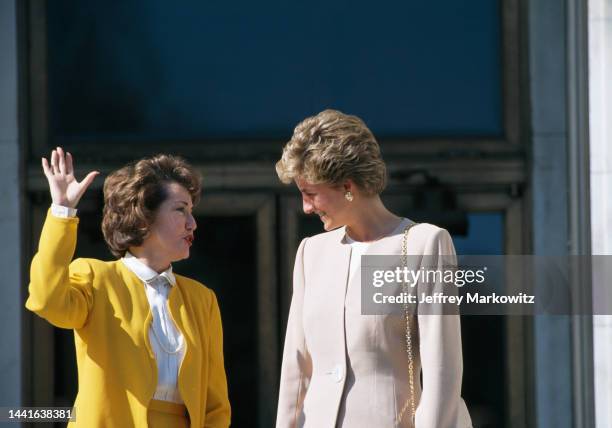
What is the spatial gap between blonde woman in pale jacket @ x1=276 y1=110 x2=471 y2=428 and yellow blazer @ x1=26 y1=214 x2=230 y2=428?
0.52 meters

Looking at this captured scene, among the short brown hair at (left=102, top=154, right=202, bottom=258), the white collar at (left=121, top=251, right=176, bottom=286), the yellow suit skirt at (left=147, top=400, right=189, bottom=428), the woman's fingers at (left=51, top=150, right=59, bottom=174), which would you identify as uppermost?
the woman's fingers at (left=51, top=150, right=59, bottom=174)

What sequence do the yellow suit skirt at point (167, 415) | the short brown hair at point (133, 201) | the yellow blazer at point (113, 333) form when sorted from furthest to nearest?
the short brown hair at point (133, 201), the yellow suit skirt at point (167, 415), the yellow blazer at point (113, 333)

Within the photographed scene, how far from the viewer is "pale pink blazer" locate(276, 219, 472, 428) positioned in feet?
14.9

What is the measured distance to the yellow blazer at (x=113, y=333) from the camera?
493 centimetres

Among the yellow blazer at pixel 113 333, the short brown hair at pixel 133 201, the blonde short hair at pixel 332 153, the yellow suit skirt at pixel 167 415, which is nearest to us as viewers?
the blonde short hair at pixel 332 153

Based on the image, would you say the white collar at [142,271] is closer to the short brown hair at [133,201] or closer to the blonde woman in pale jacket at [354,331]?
the short brown hair at [133,201]

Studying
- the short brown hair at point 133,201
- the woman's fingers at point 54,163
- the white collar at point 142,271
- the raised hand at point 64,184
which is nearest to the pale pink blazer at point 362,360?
the white collar at point 142,271

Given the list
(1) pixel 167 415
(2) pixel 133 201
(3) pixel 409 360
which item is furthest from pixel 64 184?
(3) pixel 409 360

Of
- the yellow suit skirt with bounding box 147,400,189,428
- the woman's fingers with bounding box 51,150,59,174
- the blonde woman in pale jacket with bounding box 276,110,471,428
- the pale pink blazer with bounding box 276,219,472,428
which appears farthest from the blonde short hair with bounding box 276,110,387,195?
the yellow suit skirt with bounding box 147,400,189,428

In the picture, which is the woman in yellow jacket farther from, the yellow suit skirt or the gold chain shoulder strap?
the gold chain shoulder strap

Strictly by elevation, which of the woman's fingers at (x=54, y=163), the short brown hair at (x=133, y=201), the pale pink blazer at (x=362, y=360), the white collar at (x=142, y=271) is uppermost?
the woman's fingers at (x=54, y=163)

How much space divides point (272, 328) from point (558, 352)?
5.09ft

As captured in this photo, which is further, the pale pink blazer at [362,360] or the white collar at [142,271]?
the white collar at [142,271]

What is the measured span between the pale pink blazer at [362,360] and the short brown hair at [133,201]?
0.81 m
